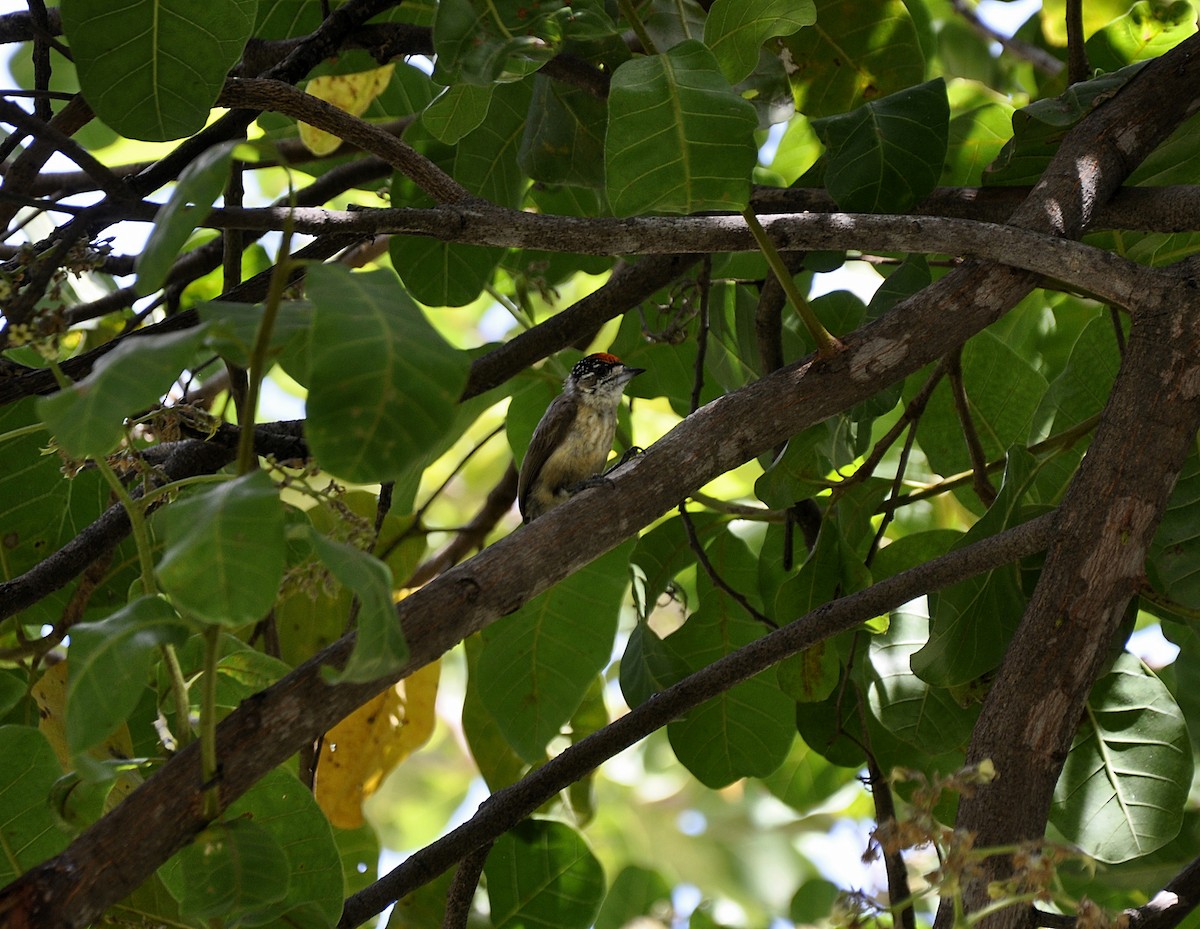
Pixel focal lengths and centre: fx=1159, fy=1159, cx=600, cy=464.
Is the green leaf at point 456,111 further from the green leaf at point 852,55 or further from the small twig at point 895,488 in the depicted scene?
the small twig at point 895,488

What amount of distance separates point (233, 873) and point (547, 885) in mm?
1205

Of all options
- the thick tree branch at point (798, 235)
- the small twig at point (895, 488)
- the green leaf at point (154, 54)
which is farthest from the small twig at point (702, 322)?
the green leaf at point (154, 54)

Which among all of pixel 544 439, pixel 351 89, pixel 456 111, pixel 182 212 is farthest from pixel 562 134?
pixel 182 212

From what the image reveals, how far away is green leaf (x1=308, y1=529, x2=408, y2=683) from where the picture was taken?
112 cm

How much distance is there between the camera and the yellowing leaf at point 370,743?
2916 millimetres

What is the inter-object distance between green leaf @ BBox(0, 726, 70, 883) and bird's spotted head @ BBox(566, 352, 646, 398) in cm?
173

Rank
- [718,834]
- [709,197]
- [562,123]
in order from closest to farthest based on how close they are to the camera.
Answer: [709,197] → [562,123] → [718,834]

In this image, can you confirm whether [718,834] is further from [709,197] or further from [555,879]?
[709,197]

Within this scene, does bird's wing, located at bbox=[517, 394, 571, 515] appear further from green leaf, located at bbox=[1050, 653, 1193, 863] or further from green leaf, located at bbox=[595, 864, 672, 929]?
A: green leaf, located at bbox=[1050, 653, 1193, 863]

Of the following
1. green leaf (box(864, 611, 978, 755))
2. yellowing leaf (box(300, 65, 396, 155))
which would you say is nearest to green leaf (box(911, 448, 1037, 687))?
green leaf (box(864, 611, 978, 755))

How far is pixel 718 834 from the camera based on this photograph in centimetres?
528

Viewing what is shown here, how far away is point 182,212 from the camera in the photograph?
120cm

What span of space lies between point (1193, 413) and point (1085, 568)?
303mm

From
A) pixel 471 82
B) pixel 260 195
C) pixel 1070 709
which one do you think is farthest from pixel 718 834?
pixel 471 82
